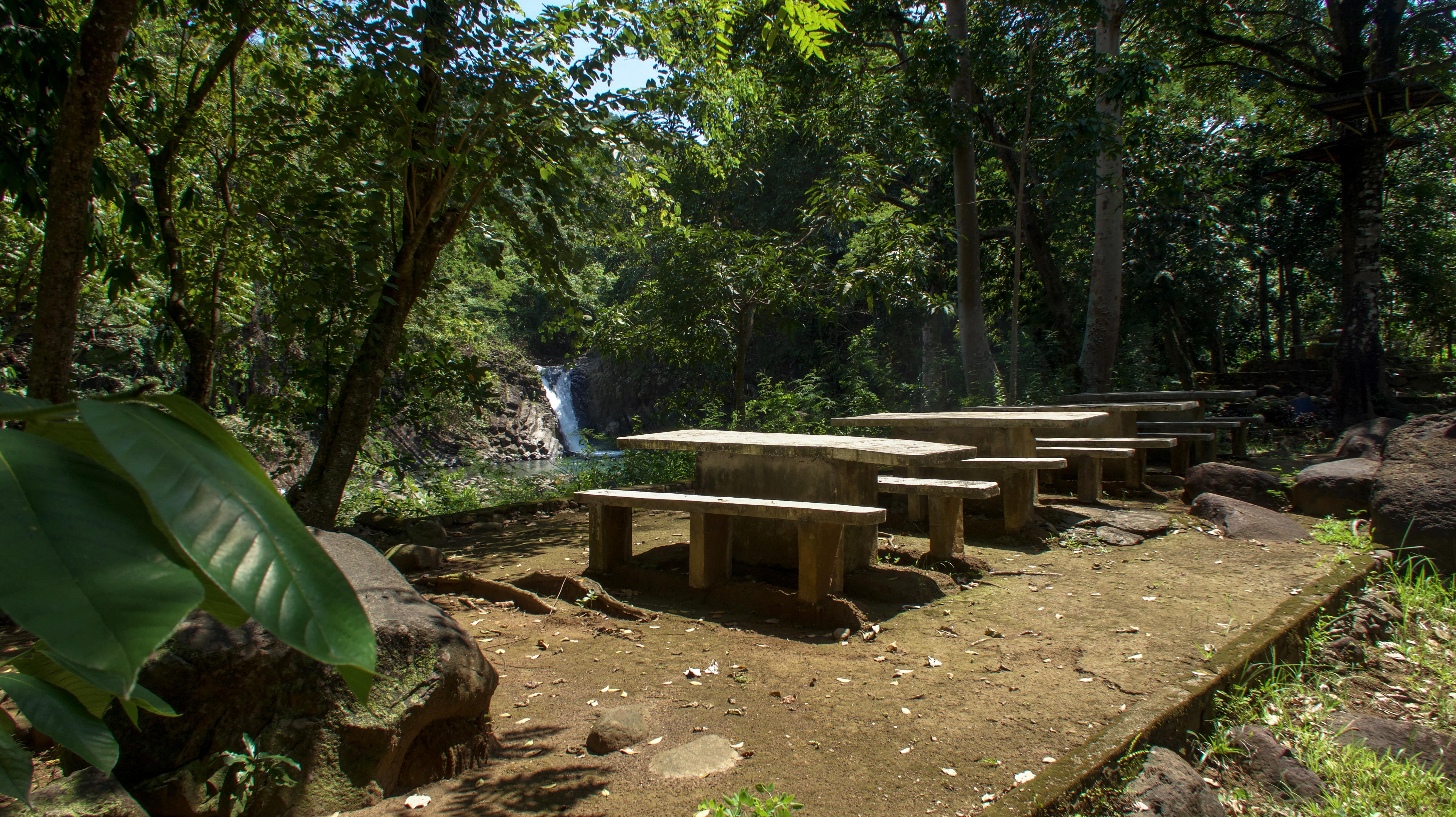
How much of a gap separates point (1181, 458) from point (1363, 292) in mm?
4925

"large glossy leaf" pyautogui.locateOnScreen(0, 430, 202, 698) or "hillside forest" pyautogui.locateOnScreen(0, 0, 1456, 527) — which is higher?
"hillside forest" pyautogui.locateOnScreen(0, 0, 1456, 527)

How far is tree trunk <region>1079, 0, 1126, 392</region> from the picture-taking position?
436 inches

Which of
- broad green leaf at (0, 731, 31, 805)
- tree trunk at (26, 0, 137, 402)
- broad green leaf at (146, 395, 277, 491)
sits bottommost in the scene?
broad green leaf at (0, 731, 31, 805)

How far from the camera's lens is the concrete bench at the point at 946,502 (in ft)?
Result: 15.3

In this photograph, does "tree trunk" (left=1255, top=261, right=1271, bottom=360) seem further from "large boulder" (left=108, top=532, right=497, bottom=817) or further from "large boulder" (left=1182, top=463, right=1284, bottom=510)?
"large boulder" (left=108, top=532, right=497, bottom=817)

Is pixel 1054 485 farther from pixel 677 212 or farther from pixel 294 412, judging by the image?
pixel 294 412

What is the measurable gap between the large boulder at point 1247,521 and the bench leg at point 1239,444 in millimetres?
3413

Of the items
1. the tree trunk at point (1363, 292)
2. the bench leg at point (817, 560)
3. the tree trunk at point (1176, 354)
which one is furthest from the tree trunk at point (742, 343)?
the tree trunk at point (1176, 354)

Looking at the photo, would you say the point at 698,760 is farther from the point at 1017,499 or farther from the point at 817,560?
the point at 1017,499

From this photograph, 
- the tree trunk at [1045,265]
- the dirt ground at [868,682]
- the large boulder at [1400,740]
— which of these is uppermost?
the tree trunk at [1045,265]

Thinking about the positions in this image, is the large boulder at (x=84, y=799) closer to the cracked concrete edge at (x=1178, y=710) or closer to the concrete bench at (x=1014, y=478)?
the cracked concrete edge at (x=1178, y=710)

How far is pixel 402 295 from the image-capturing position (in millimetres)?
5562

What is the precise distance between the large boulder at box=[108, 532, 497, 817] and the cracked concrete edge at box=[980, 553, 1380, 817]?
157 centimetres

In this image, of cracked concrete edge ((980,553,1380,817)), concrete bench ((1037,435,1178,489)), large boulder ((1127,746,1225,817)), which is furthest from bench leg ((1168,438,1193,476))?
large boulder ((1127,746,1225,817))
